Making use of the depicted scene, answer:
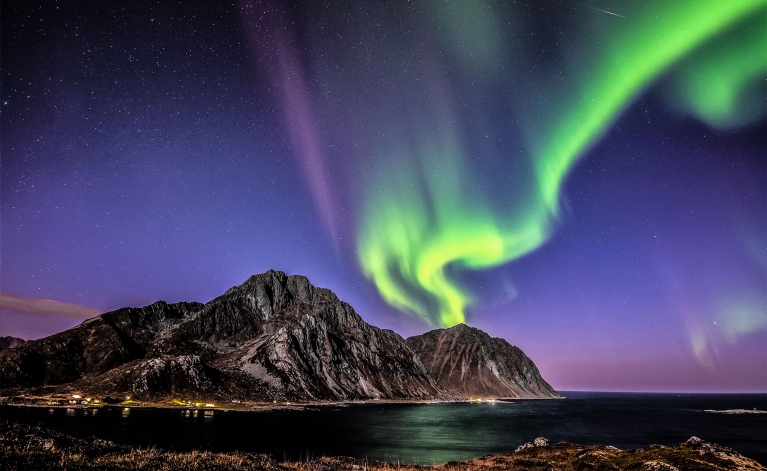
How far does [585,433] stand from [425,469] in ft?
373

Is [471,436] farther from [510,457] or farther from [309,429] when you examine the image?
[510,457]

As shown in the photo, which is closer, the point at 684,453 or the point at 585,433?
the point at 684,453

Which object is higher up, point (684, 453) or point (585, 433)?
point (684, 453)

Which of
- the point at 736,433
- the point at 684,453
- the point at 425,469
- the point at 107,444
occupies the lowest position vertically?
the point at 736,433

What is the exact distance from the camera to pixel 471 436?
121 m

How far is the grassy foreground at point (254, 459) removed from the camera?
2612cm

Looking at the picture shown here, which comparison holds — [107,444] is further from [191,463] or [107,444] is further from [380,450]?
[380,450]

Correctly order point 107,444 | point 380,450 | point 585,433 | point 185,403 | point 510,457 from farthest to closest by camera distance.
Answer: point 185,403 → point 585,433 → point 380,450 → point 510,457 → point 107,444

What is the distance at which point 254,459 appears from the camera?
3812 centimetres

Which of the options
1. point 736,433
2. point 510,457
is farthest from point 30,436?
→ point 736,433

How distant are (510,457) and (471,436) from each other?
229 feet

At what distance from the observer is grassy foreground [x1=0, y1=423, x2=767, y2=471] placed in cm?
2612

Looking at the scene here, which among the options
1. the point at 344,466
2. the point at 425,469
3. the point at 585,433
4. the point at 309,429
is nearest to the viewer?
the point at 344,466

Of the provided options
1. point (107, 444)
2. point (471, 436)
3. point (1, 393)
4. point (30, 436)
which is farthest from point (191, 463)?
point (1, 393)
